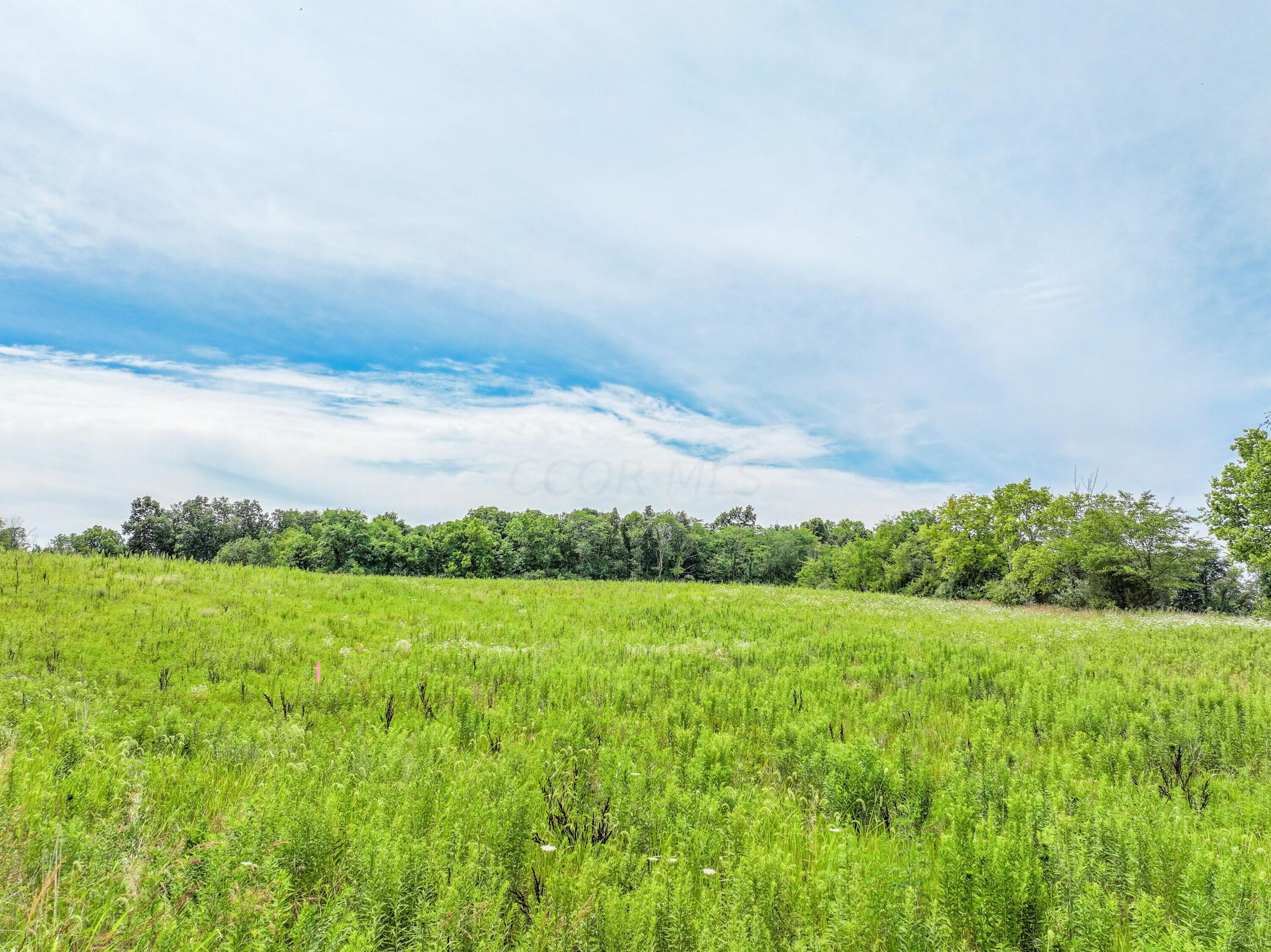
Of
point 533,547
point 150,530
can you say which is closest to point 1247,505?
point 533,547

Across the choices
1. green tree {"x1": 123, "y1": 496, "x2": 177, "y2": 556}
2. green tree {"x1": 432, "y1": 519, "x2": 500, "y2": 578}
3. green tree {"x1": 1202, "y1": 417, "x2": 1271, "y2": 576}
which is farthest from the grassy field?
green tree {"x1": 123, "y1": 496, "x2": 177, "y2": 556}

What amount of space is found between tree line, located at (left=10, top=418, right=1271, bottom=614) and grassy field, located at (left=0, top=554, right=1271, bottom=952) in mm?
12640

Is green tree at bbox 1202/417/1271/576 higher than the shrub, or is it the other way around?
green tree at bbox 1202/417/1271/576

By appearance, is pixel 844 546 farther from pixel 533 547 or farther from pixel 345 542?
pixel 345 542

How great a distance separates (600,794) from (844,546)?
2988 inches

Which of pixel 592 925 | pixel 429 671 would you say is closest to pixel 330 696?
pixel 429 671

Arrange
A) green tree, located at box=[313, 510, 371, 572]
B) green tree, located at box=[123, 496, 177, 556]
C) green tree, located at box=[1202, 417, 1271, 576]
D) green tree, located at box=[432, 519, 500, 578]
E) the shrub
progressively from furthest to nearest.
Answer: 1. green tree, located at box=[123, 496, 177, 556]
2. green tree, located at box=[432, 519, 500, 578]
3. green tree, located at box=[313, 510, 371, 572]
4. the shrub
5. green tree, located at box=[1202, 417, 1271, 576]

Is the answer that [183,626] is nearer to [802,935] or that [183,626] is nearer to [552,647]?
[552,647]

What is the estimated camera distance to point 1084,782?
15.2 ft

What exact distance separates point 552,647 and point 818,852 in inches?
312

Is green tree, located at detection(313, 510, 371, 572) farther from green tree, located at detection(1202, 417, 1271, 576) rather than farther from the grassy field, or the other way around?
green tree, located at detection(1202, 417, 1271, 576)

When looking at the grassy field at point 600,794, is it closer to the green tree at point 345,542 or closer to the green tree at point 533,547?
the green tree at point 345,542

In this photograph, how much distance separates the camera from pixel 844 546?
245ft

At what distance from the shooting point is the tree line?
37531 mm
